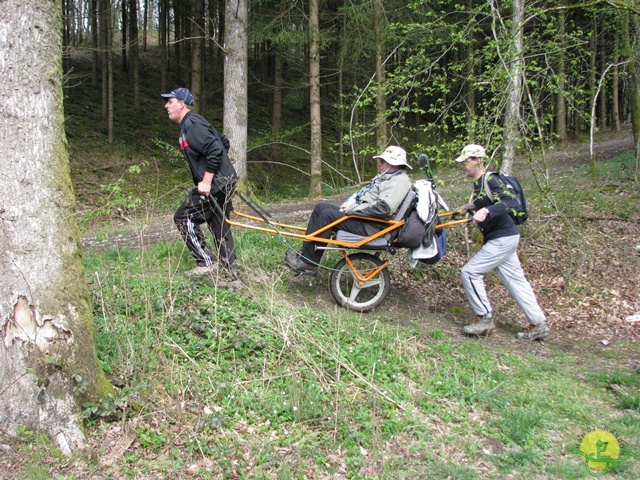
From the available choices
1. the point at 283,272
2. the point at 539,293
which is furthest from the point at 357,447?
the point at 539,293

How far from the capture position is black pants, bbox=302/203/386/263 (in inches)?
254

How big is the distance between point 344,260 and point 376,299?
636 millimetres

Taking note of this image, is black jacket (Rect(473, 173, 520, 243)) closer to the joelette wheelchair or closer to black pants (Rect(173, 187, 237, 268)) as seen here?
the joelette wheelchair

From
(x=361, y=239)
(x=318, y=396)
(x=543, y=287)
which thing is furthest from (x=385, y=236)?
(x=543, y=287)

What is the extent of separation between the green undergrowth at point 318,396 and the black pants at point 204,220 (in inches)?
16.6

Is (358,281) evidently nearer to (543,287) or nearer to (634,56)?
(543,287)

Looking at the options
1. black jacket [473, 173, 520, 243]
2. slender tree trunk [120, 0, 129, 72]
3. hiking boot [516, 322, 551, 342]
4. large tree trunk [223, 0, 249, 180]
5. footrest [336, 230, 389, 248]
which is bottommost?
hiking boot [516, 322, 551, 342]

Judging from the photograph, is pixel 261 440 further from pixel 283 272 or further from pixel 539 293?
pixel 539 293

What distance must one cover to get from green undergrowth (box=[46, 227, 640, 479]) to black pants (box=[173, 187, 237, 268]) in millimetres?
422

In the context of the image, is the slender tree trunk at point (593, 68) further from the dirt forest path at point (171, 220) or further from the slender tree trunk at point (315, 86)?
the slender tree trunk at point (315, 86)

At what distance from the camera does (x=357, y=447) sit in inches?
159

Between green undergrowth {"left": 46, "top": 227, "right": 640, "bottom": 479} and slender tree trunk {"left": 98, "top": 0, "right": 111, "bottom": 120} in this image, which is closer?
green undergrowth {"left": 46, "top": 227, "right": 640, "bottom": 479}

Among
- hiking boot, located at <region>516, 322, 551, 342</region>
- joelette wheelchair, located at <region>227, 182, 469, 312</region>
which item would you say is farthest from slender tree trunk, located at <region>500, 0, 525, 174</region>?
hiking boot, located at <region>516, 322, 551, 342</region>
